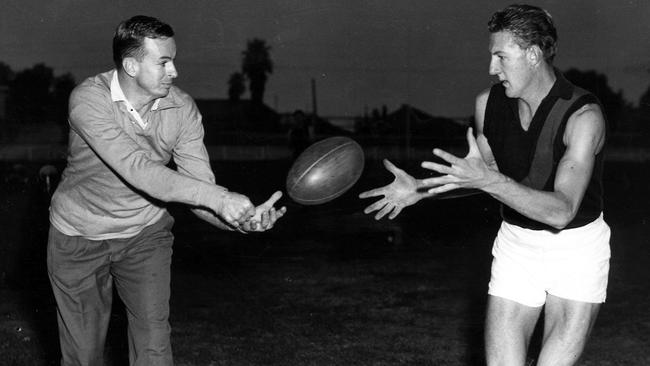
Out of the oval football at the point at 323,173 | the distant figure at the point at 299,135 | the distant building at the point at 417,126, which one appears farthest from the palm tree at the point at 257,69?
the oval football at the point at 323,173

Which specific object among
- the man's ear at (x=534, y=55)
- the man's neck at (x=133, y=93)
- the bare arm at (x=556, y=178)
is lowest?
the bare arm at (x=556, y=178)

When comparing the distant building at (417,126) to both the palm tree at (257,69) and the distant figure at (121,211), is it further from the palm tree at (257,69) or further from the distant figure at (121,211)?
the distant figure at (121,211)

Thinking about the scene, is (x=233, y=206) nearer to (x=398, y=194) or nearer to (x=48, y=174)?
(x=398, y=194)

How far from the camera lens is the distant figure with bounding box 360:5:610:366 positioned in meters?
3.54

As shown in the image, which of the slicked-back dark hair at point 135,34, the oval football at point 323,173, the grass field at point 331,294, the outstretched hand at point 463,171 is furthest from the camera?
the grass field at point 331,294

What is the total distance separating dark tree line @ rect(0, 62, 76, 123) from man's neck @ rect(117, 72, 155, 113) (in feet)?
80.3

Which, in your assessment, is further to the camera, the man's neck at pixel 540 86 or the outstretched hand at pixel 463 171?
the man's neck at pixel 540 86

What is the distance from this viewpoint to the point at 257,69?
31.0 metres

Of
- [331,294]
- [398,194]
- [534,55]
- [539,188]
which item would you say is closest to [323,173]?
[398,194]

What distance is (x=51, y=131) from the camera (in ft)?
95.5

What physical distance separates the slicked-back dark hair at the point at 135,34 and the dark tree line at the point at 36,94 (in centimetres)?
2447

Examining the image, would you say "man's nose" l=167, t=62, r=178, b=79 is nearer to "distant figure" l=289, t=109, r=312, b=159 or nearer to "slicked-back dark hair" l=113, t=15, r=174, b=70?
"slicked-back dark hair" l=113, t=15, r=174, b=70

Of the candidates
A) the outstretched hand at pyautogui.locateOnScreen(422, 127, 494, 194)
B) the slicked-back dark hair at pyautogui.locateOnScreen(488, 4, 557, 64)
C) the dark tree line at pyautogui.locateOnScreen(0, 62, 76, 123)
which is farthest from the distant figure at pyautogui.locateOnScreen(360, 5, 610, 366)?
the dark tree line at pyautogui.locateOnScreen(0, 62, 76, 123)

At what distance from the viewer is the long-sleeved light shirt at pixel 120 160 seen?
3760mm
